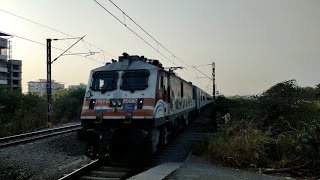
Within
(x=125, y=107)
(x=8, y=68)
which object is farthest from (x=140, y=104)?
(x=8, y=68)

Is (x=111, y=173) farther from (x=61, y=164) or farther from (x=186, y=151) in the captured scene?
(x=186, y=151)

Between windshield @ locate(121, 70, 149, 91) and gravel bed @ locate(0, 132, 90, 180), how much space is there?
3036 millimetres

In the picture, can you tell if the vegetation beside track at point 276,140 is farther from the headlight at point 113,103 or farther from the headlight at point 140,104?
the headlight at point 113,103

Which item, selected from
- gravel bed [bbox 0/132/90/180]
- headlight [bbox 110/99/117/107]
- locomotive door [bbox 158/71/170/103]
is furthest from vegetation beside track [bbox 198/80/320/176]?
gravel bed [bbox 0/132/90/180]

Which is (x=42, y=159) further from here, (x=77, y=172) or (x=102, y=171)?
(x=77, y=172)

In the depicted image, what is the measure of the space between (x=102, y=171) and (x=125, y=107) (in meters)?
2.25

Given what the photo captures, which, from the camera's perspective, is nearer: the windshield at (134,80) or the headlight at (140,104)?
the headlight at (140,104)

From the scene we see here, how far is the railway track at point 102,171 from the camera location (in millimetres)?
10570

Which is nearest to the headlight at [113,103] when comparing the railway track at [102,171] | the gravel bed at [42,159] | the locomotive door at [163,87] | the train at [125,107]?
the train at [125,107]

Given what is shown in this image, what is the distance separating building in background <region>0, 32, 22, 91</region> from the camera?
90000mm

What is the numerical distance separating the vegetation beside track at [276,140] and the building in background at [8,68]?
79.9 metres

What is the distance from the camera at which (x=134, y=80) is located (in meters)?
12.8

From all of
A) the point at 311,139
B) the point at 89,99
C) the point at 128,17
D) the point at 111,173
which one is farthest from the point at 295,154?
the point at 128,17

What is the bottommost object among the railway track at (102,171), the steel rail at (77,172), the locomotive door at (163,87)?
the railway track at (102,171)
